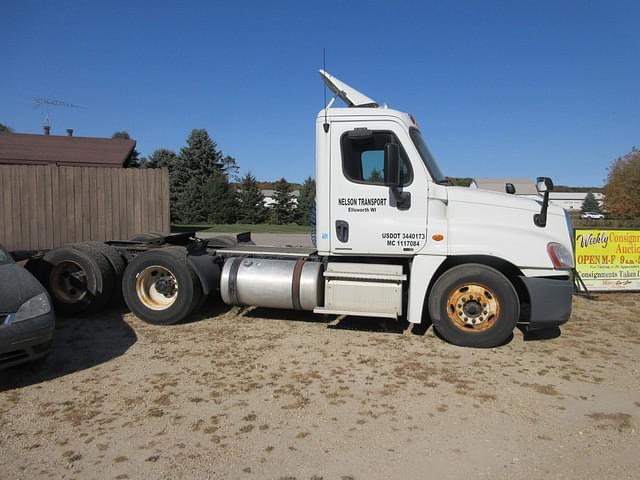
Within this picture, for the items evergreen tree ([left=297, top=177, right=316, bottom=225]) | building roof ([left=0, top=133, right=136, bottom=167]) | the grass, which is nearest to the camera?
building roof ([left=0, top=133, right=136, bottom=167])

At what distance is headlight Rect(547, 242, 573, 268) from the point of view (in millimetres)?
5754

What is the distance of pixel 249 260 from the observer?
7.02m

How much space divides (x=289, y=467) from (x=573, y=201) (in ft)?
399

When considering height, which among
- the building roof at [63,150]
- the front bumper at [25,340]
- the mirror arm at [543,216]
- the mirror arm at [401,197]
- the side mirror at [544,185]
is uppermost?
the building roof at [63,150]

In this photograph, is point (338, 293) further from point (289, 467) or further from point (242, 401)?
point (289, 467)

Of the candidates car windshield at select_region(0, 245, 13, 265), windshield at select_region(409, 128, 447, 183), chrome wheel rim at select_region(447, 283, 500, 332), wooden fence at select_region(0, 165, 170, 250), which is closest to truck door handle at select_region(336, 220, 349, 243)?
windshield at select_region(409, 128, 447, 183)

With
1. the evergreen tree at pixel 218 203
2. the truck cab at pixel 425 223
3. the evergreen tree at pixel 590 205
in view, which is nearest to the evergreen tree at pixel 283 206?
the evergreen tree at pixel 218 203

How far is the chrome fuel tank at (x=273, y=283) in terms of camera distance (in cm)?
656

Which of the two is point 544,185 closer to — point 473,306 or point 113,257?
point 473,306

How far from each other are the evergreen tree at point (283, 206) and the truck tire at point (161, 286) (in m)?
33.6

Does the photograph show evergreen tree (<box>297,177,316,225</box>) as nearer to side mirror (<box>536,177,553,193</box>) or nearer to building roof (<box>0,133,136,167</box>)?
building roof (<box>0,133,136,167</box>)

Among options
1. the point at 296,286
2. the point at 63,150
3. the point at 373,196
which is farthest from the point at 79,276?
the point at 63,150

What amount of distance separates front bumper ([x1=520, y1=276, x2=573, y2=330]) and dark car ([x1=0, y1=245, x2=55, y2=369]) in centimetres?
537

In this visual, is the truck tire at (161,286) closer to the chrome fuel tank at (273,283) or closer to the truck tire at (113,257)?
the truck tire at (113,257)
